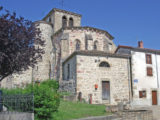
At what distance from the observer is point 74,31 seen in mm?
27000

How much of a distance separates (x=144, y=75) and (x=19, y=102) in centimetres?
1689

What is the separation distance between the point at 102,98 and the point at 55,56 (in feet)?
35.8

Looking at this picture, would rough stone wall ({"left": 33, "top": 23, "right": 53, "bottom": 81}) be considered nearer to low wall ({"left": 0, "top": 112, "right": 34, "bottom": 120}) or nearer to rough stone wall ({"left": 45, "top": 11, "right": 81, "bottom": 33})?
rough stone wall ({"left": 45, "top": 11, "right": 81, "bottom": 33})

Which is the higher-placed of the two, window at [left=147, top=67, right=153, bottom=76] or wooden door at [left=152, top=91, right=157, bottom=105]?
window at [left=147, top=67, right=153, bottom=76]

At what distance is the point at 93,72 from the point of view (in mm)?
19438

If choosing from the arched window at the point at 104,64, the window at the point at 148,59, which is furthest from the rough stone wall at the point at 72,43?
the window at the point at 148,59

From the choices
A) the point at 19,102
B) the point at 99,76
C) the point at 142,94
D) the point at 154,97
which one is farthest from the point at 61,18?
the point at 19,102

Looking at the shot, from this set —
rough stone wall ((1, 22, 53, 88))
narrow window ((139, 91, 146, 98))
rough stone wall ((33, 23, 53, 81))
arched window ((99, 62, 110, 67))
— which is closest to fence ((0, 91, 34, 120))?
arched window ((99, 62, 110, 67))

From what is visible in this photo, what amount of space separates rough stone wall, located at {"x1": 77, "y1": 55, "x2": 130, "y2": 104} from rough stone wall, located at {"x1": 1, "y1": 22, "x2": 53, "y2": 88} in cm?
1087

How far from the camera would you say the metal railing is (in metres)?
8.06

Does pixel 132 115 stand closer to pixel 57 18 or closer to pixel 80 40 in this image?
pixel 80 40

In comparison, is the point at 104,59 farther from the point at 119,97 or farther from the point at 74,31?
the point at 74,31

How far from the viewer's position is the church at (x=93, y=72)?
19030 millimetres

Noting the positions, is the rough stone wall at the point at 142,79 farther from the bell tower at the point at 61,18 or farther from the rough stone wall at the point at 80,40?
the bell tower at the point at 61,18
